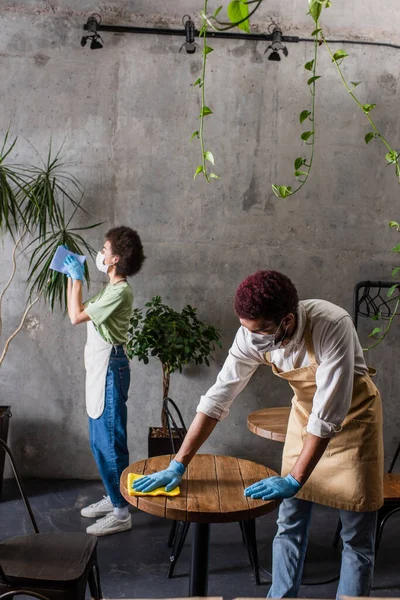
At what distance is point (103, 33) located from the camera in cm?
448

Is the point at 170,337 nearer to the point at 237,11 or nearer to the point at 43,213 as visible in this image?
the point at 43,213

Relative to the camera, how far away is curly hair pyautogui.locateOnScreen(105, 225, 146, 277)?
143 inches

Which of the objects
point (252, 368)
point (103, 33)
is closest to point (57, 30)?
point (103, 33)

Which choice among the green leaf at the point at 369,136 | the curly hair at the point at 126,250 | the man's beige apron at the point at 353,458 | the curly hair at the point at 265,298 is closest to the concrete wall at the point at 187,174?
the curly hair at the point at 126,250

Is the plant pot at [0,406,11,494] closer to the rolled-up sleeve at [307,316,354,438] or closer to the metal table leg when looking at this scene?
the metal table leg

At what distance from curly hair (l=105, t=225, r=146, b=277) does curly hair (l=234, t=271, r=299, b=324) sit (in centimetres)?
164

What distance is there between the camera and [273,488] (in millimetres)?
2154

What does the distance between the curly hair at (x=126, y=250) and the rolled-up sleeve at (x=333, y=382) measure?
1.70m

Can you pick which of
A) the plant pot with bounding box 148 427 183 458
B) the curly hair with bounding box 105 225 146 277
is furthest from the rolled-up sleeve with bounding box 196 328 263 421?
the plant pot with bounding box 148 427 183 458

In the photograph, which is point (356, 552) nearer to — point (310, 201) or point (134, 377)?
point (134, 377)

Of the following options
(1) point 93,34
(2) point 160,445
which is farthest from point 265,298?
(1) point 93,34

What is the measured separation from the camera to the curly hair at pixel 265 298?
2.05 meters

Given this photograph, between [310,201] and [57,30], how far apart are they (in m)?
2.21

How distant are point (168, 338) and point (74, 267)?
0.78 m
